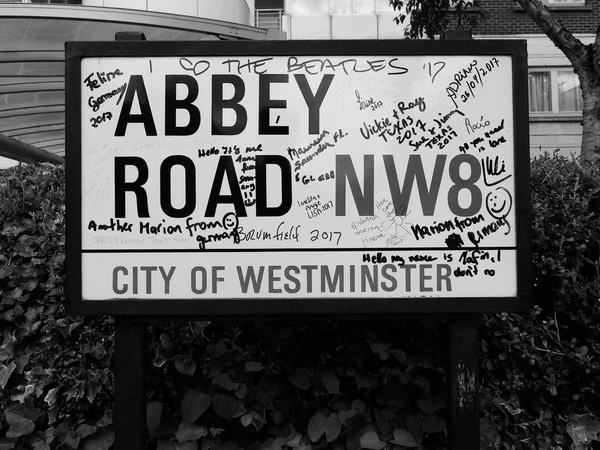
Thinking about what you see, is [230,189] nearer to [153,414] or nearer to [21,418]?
[153,414]

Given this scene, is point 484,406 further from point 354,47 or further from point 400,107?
point 354,47

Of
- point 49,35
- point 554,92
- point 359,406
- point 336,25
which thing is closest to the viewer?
point 359,406

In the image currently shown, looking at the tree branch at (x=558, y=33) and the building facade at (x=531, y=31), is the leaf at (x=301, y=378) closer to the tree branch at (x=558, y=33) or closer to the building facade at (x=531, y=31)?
the tree branch at (x=558, y=33)

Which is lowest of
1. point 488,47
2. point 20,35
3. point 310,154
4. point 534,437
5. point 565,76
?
point 534,437

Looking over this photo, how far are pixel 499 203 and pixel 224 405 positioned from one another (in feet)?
5.44

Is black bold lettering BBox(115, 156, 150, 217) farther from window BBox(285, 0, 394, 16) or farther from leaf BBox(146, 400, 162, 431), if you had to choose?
window BBox(285, 0, 394, 16)

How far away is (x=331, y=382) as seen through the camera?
2.90 m

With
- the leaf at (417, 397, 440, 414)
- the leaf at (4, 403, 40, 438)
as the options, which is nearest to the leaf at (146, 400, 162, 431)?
the leaf at (4, 403, 40, 438)

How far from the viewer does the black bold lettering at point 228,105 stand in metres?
2.47

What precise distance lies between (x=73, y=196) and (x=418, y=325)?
188 cm

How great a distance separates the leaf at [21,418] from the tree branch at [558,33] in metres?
4.51

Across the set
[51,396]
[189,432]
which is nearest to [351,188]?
[189,432]

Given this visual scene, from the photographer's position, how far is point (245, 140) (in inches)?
97.2

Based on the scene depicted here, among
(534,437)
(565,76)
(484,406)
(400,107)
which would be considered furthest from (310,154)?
(565,76)
